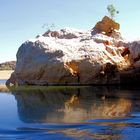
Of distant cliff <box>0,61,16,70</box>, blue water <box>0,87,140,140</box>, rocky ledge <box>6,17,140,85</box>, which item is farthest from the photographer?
distant cliff <box>0,61,16,70</box>

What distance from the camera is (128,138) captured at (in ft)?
35.0

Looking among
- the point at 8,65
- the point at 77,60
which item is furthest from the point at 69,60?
the point at 8,65

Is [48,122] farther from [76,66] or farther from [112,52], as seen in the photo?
[112,52]

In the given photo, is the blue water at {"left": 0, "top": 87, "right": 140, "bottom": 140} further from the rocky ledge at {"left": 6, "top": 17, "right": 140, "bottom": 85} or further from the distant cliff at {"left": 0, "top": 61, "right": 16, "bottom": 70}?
the distant cliff at {"left": 0, "top": 61, "right": 16, "bottom": 70}

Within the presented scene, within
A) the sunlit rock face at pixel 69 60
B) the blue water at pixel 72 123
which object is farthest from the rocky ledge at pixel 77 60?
the blue water at pixel 72 123

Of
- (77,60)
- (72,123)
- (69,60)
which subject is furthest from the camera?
(69,60)

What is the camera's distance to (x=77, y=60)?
130ft

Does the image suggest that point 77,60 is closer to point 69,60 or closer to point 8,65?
point 69,60

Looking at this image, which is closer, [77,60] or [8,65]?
[77,60]

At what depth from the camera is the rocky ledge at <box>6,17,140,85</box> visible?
129 feet

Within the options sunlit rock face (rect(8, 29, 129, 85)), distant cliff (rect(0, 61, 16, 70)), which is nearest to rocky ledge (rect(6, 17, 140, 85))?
sunlit rock face (rect(8, 29, 129, 85))

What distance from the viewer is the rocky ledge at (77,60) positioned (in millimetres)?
39188

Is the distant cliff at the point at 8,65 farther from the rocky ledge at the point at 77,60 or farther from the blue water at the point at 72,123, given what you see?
the blue water at the point at 72,123

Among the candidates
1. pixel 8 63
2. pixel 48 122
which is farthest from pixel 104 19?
pixel 8 63
